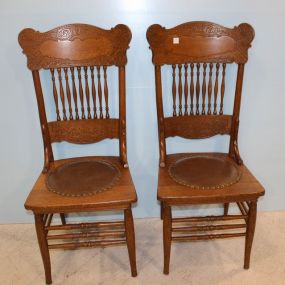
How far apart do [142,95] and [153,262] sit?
2.72ft

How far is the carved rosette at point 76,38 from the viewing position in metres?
1.37

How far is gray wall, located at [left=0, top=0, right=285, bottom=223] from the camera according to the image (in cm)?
142

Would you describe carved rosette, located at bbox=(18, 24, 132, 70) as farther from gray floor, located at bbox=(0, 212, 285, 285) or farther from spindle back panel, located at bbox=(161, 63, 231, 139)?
gray floor, located at bbox=(0, 212, 285, 285)

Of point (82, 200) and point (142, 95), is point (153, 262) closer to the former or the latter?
point (82, 200)

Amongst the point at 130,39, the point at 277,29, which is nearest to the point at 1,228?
the point at 130,39

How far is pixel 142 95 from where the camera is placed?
5.21 ft

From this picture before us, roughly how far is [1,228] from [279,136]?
1.64m

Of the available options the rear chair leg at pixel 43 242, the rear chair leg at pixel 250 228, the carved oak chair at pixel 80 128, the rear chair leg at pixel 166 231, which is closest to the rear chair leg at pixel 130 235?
the carved oak chair at pixel 80 128

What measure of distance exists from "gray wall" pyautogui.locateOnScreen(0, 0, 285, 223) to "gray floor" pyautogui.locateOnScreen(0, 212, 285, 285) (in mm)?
196

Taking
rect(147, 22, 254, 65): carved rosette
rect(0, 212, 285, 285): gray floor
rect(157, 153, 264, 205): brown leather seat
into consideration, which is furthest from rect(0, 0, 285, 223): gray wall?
rect(157, 153, 264, 205): brown leather seat

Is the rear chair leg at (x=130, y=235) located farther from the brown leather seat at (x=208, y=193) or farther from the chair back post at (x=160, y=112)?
the chair back post at (x=160, y=112)

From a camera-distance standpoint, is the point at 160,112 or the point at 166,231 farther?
the point at 160,112

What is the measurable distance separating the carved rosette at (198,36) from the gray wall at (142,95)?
78mm

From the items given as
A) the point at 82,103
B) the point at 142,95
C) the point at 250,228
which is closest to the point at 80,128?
the point at 82,103
